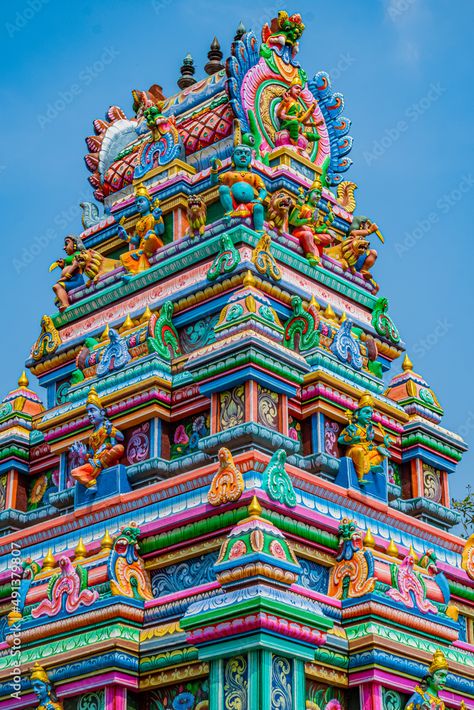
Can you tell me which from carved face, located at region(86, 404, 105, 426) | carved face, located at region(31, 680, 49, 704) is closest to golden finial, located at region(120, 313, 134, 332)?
carved face, located at region(86, 404, 105, 426)

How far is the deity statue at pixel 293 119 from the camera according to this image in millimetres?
22656

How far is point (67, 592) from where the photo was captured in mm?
15844

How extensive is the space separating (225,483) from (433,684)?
3.56m

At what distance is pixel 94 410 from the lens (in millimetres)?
18516

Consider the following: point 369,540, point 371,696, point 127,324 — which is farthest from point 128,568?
point 127,324

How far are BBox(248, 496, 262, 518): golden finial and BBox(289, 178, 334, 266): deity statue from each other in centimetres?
709

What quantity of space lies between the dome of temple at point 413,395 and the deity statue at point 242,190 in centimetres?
371

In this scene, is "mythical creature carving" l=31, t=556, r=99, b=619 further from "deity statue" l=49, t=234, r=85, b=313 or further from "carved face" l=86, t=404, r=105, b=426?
"deity statue" l=49, t=234, r=85, b=313

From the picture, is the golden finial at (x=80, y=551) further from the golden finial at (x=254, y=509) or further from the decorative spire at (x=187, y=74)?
the decorative spire at (x=187, y=74)

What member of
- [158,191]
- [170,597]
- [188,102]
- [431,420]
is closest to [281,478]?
[170,597]

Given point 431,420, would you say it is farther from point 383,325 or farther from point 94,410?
point 94,410

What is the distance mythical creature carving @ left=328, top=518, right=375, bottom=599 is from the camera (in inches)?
615

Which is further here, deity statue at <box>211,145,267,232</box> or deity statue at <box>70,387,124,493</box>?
deity statue at <box>211,145,267,232</box>

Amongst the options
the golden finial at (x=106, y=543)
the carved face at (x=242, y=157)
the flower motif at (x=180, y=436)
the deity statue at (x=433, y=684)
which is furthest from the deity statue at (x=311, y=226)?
the deity statue at (x=433, y=684)
